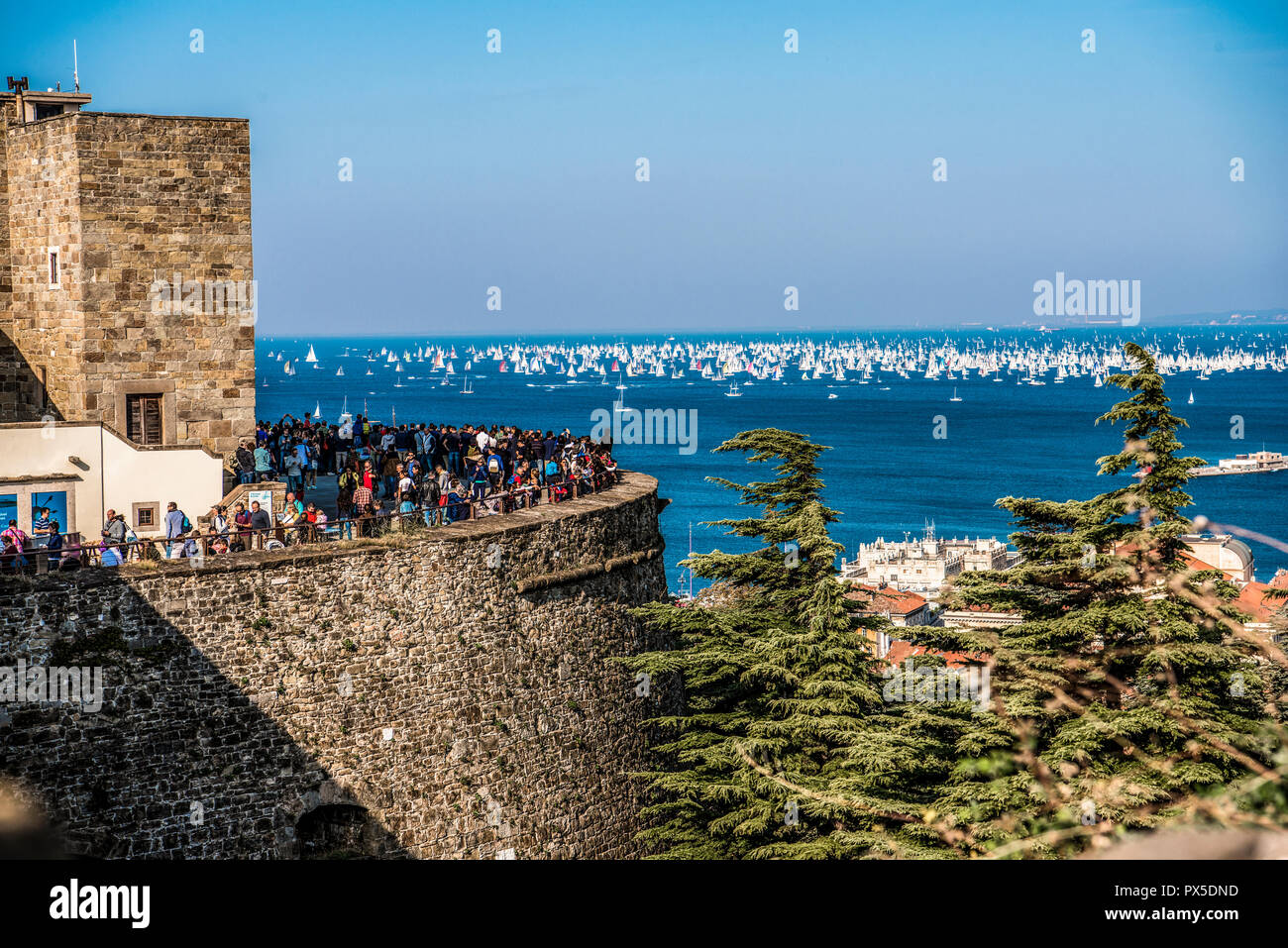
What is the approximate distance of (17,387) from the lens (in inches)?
840

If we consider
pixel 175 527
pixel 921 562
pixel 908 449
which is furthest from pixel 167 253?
pixel 908 449

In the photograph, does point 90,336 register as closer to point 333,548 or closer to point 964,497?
point 333,548

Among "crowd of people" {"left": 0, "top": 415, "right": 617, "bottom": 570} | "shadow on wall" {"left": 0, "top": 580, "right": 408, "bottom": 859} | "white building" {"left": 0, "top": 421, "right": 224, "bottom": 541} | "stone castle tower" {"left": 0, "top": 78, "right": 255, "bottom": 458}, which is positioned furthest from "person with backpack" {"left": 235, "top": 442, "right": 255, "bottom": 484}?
"shadow on wall" {"left": 0, "top": 580, "right": 408, "bottom": 859}

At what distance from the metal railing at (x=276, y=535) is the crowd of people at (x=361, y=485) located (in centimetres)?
2

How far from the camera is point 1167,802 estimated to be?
14.9 metres

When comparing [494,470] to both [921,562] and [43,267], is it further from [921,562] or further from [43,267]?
[921,562]

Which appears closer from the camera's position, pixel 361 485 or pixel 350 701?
pixel 350 701

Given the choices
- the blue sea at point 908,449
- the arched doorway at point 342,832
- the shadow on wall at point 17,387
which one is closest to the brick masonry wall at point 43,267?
the shadow on wall at point 17,387

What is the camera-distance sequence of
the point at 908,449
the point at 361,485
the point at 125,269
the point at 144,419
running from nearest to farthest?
1. the point at 125,269
2. the point at 361,485
3. the point at 144,419
4. the point at 908,449

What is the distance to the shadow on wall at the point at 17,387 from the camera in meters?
21.2

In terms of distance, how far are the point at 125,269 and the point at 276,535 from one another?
543cm

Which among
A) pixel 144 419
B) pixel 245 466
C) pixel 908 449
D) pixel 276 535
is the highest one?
pixel 144 419

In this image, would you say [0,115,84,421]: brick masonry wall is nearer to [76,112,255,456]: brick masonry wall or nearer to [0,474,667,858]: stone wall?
[76,112,255,456]: brick masonry wall
